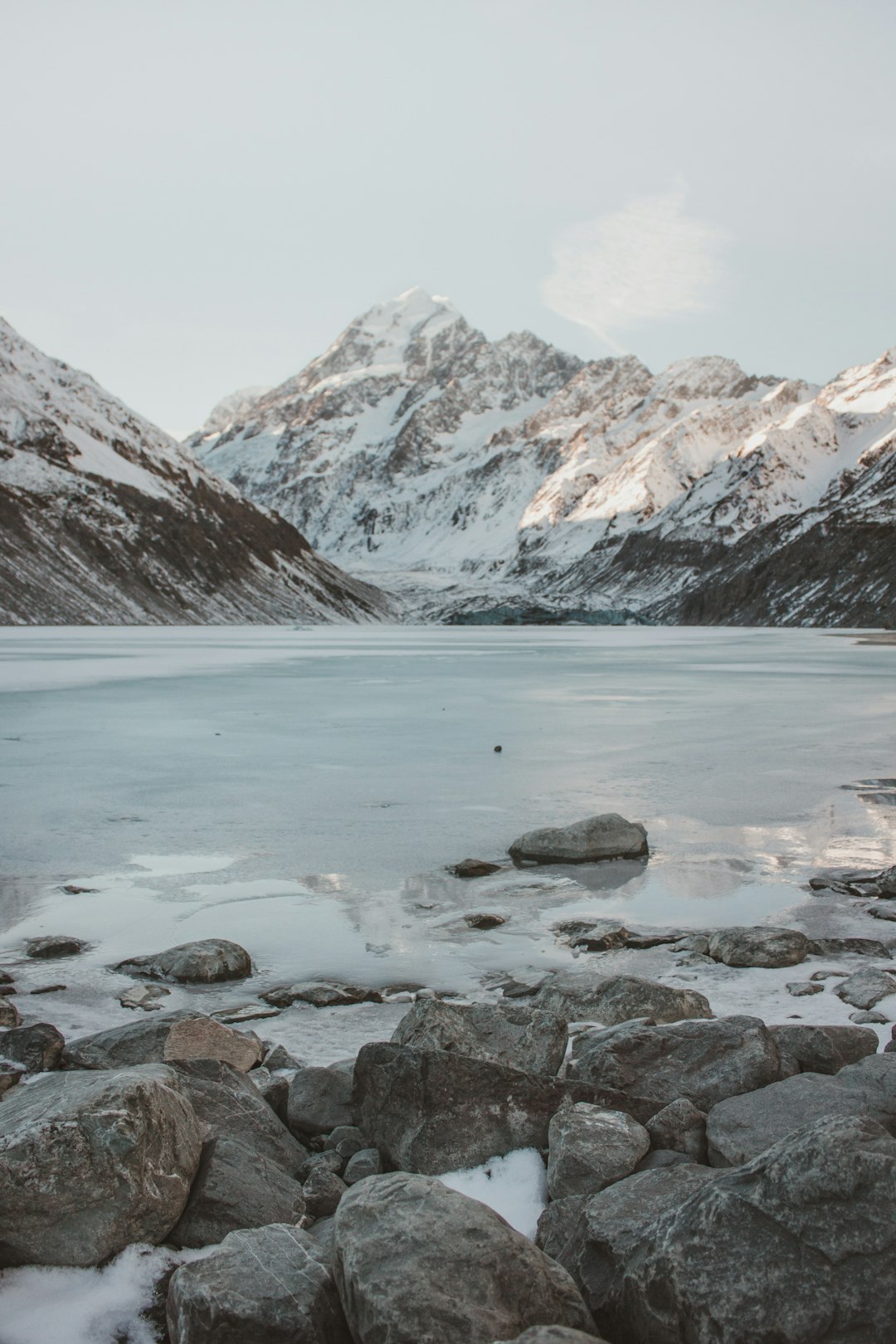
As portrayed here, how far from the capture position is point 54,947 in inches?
315

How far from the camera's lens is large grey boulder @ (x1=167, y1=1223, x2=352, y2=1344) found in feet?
11.3

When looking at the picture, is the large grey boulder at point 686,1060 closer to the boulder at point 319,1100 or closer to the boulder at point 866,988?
the boulder at point 319,1100

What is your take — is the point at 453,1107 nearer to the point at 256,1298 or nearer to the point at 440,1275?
the point at 440,1275

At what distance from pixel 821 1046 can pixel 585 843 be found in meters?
5.43

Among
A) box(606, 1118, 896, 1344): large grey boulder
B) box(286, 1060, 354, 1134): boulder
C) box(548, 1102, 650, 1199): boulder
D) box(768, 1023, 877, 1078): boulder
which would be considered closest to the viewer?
box(606, 1118, 896, 1344): large grey boulder

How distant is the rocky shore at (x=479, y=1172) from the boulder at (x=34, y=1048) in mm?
15

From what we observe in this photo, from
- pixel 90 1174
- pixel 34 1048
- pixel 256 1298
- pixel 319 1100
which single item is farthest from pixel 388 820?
pixel 256 1298

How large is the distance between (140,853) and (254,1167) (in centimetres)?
701

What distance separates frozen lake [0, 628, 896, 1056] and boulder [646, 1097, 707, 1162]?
7.14 feet

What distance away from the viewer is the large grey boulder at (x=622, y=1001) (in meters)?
6.36

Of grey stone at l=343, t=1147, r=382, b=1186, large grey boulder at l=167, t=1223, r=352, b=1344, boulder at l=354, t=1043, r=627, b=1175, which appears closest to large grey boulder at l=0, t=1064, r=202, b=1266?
large grey boulder at l=167, t=1223, r=352, b=1344

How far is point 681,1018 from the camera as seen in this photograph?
20.8 feet

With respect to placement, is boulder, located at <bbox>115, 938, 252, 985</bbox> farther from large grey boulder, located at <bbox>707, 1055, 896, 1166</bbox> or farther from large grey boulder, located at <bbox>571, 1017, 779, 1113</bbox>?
large grey boulder, located at <bbox>707, 1055, 896, 1166</bbox>

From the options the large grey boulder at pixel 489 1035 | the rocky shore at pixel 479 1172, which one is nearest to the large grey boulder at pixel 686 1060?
the rocky shore at pixel 479 1172
